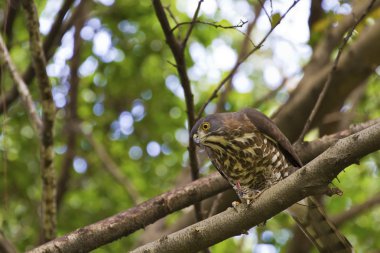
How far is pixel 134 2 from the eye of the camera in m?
7.41

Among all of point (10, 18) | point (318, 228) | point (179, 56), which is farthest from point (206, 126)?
point (10, 18)

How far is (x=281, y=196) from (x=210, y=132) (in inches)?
62.9

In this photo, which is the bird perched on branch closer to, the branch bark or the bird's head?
the bird's head

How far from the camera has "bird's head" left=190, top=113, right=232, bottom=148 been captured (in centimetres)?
473

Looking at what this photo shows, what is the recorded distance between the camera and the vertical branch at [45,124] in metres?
4.77

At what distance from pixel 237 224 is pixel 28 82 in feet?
12.6

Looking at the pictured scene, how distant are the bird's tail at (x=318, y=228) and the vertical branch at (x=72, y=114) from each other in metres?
2.97

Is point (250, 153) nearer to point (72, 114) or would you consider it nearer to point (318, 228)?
point (318, 228)

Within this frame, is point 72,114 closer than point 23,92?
No

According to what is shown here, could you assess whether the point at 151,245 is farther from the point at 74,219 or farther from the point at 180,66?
the point at 74,219

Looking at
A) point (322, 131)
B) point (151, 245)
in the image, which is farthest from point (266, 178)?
point (322, 131)

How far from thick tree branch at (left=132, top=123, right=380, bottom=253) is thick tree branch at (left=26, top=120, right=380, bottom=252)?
858 millimetres

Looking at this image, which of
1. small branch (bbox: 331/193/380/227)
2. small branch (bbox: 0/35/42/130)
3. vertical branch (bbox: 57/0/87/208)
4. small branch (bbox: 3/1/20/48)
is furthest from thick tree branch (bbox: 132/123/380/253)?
vertical branch (bbox: 57/0/87/208)

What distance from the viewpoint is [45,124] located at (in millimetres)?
5016
